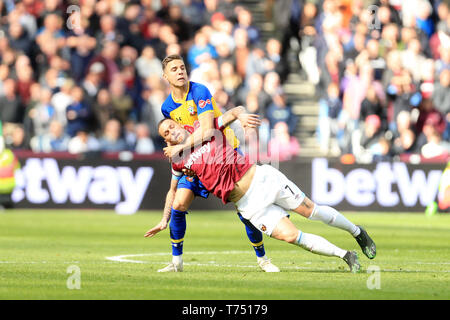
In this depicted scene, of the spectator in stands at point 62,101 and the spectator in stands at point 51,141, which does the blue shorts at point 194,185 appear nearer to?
the spectator in stands at point 51,141

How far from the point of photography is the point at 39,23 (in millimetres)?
27562

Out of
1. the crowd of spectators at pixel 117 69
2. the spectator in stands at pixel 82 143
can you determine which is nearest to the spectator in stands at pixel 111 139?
the crowd of spectators at pixel 117 69

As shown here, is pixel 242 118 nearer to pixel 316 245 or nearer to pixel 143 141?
pixel 316 245

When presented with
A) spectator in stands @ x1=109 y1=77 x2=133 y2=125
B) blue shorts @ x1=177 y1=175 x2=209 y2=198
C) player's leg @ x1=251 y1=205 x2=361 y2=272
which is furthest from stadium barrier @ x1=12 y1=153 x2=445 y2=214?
player's leg @ x1=251 y1=205 x2=361 y2=272

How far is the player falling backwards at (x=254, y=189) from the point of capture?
1202 cm

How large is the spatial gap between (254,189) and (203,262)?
2563mm

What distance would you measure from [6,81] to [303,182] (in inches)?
290

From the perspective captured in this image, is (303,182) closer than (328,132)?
Yes

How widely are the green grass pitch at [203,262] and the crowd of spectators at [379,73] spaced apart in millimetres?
3019

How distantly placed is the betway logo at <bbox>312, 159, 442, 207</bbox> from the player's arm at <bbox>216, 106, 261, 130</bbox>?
1268 centimetres

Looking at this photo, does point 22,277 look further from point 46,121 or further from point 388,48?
point 388,48

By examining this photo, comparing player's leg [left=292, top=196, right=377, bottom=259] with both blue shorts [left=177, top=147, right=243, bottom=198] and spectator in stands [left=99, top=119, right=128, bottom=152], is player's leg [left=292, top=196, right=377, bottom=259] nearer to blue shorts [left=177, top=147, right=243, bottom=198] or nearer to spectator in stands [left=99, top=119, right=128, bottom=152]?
blue shorts [left=177, top=147, right=243, bottom=198]

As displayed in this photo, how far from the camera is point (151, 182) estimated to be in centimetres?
2494
